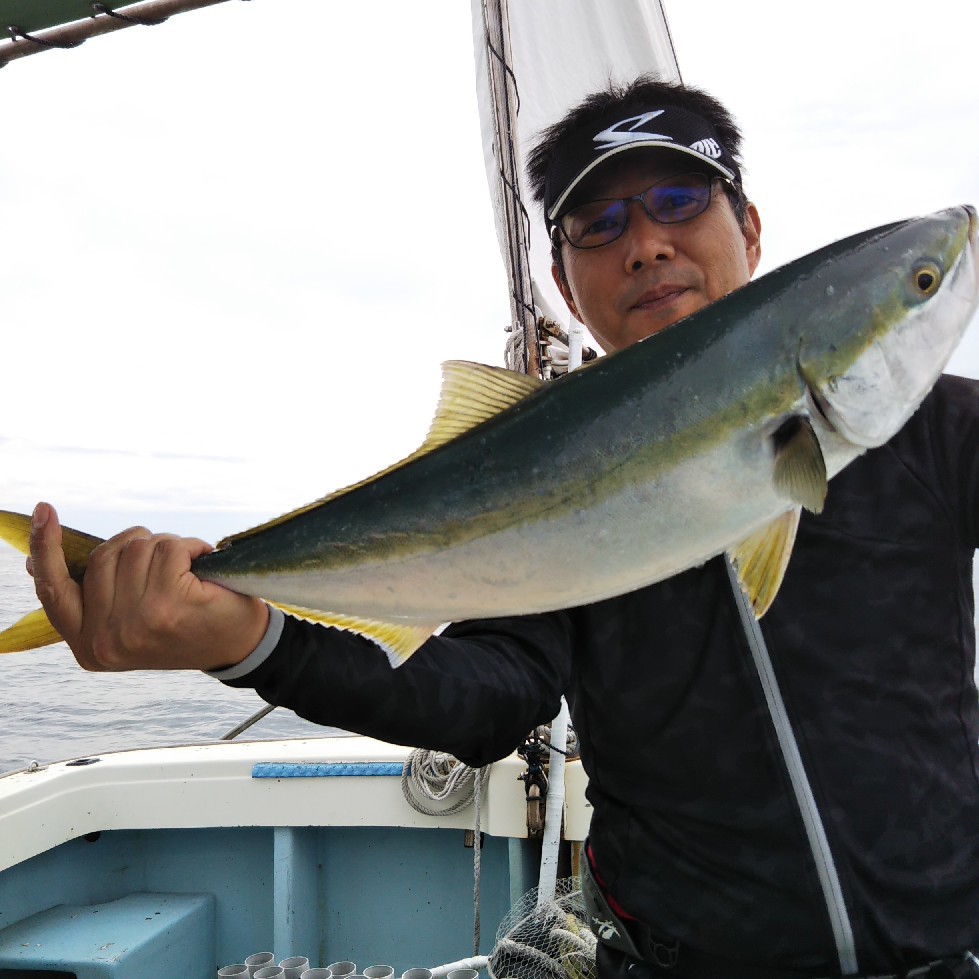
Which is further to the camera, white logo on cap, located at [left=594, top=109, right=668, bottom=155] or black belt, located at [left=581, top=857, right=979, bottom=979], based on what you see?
white logo on cap, located at [left=594, top=109, right=668, bottom=155]

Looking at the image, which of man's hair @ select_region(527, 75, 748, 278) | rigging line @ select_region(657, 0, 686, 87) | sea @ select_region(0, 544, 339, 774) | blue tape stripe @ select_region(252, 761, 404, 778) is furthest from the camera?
sea @ select_region(0, 544, 339, 774)

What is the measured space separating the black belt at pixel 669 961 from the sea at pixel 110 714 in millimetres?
9419

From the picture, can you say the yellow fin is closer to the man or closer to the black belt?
the man

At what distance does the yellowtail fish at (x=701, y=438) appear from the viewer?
1.69 meters

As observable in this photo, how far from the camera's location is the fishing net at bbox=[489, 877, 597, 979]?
3.45 m

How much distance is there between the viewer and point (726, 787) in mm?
2002

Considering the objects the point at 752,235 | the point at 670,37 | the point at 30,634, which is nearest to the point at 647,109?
the point at 752,235

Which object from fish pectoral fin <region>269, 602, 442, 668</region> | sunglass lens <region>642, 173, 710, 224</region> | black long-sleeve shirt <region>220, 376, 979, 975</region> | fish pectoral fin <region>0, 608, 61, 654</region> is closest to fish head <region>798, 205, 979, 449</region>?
black long-sleeve shirt <region>220, 376, 979, 975</region>

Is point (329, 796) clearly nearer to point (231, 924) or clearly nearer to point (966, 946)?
point (231, 924)

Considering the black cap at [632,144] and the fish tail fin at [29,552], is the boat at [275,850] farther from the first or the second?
the fish tail fin at [29,552]

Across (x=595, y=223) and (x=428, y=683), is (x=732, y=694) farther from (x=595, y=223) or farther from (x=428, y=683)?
(x=595, y=223)

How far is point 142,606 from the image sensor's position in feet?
6.09

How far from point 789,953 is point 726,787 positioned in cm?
37

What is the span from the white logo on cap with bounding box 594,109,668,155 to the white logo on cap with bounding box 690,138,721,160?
80mm
